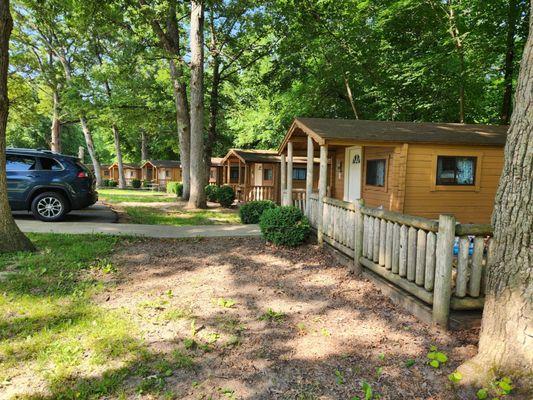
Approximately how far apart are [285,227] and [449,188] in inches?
205

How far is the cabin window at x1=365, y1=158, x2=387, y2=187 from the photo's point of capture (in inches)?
403

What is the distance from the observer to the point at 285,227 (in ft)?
25.0

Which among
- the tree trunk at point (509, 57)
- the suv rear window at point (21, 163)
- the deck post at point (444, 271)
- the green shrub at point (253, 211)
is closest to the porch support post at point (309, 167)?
the green shrub at point (253, 211)

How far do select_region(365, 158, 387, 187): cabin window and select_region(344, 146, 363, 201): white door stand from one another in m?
0.38

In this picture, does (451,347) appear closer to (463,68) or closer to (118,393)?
(118,393)

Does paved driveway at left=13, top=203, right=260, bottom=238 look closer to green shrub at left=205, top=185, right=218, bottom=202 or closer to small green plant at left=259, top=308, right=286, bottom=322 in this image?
small green plant at left=259, top=308, right=286, bottom=322

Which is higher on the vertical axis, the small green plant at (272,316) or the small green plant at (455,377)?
the small green plant at (455,377)

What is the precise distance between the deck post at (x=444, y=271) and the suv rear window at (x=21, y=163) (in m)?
9.64

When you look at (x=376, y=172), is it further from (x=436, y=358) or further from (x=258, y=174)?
(x=258, y=174)

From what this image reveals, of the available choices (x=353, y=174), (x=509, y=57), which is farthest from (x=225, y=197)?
(x=509, y=57)

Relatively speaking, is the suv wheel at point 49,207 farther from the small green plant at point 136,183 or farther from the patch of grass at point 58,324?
the small green plant at point 136,183

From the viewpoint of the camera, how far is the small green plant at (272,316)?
417 centimetres

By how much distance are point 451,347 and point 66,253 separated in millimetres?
6206

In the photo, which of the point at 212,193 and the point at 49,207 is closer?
the point at 49,207
